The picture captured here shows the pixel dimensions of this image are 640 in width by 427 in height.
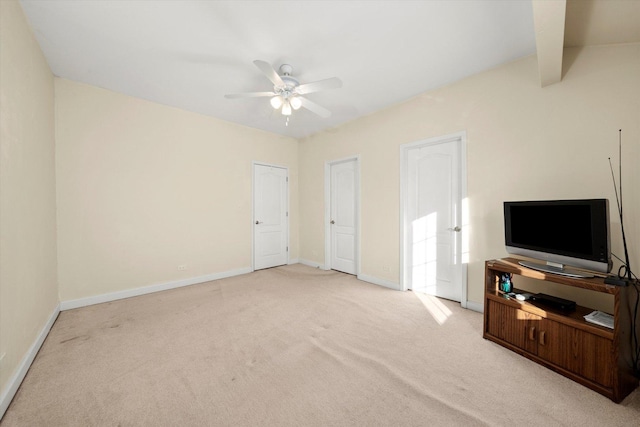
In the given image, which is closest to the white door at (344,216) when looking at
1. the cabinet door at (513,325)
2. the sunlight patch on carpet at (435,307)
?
the sunlight patch on carpet at (435,307)

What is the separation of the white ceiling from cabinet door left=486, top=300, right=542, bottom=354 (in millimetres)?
2405

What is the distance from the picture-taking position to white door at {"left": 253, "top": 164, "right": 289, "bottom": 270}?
4828mm

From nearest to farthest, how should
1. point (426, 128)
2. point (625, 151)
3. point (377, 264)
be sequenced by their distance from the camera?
1. point (625, 151)
2. point (426, 128)
3. point (377, 264)

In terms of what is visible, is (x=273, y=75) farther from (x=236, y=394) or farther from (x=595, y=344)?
(x=595, y=344)

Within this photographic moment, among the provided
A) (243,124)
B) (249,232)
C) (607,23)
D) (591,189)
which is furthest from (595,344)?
(243,124)

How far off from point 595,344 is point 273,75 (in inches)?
124

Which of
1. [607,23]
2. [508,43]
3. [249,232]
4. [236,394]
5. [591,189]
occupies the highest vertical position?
[508,43]

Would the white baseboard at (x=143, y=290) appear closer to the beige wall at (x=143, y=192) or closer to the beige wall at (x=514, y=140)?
the beige wall at (x=143, y=192)

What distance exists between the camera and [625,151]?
202 centimetres

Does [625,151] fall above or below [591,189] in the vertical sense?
above

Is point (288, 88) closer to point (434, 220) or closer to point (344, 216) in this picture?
point (434, 220)

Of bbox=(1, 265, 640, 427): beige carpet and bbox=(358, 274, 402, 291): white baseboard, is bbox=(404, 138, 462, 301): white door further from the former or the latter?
bbox=(1, 265, 640, 427): beige carpet

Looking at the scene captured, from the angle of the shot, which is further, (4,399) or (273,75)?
(273,75)

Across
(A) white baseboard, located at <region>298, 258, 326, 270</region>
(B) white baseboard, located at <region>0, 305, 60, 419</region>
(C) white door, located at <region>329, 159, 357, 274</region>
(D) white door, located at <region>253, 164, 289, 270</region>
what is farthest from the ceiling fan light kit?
(A) white baseboard, located at <region>298, 258, 326, 270</region>
